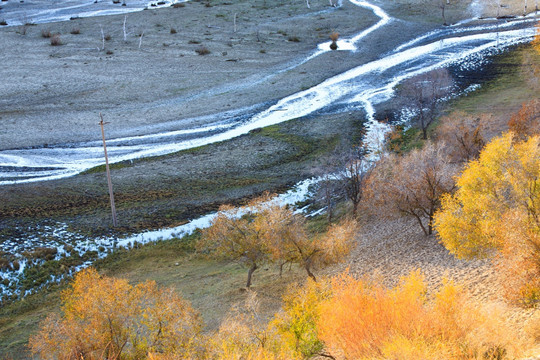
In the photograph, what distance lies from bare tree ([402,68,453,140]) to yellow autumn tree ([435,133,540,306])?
29.5m

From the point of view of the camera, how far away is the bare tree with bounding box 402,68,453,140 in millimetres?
57875

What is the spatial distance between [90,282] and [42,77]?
59665mm

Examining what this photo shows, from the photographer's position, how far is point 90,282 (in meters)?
25.9

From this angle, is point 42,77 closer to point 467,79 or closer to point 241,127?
point 241,127

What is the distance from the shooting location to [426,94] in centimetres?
6219

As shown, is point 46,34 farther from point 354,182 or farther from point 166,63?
point 354,182

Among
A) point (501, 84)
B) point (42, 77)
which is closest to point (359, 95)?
point (501, 84)

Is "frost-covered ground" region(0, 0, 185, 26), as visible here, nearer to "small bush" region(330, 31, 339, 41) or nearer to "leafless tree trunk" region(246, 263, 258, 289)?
"small bush" region(330, 31, 339, 41)

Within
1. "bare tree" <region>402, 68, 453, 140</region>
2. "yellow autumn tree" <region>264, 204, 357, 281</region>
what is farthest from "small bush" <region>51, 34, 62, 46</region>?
"yellow autumn tree" <region>264, 204, 357, 281</region>

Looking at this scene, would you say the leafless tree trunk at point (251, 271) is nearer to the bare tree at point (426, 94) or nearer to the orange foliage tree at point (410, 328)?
the orange foliage tree at point (410, 328)

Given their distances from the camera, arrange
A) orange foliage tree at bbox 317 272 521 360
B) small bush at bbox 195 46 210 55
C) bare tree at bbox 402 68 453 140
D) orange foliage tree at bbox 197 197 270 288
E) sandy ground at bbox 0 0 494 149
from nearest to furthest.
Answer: orange foliage tree at bbox 317 272 521 360
orange foliage tree at bbox 197 197 270 288
bare tree at bbox 402 68 453 140
sandy ground at bbox 0 0 494 149
small bush at bbox 195 46 210 55

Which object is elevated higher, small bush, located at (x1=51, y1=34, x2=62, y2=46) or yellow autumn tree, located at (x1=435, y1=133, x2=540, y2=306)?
small bush, located at (x1=51, y1=34, x2=62, y2=46)

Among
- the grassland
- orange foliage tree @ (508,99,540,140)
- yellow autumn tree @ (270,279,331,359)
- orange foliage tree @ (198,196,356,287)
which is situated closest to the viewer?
yellow autumn tree @ (270,279,331,359)

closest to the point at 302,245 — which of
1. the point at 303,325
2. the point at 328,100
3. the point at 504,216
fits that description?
the point at 303,325
